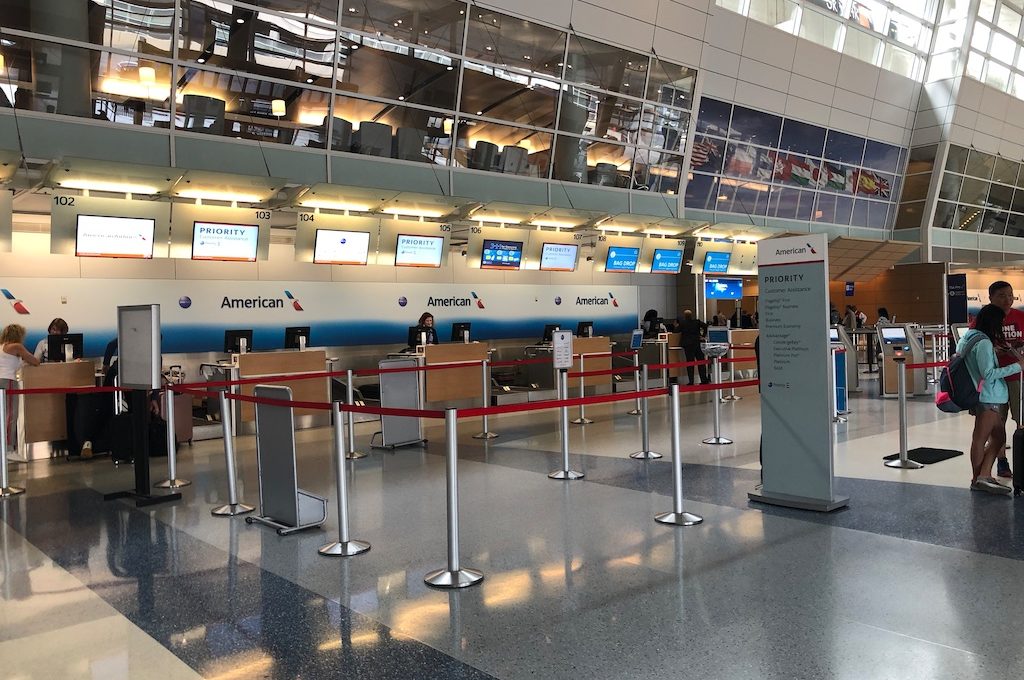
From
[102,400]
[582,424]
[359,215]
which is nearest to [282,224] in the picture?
[359,215]

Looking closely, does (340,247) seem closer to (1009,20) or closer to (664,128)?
(664,128)

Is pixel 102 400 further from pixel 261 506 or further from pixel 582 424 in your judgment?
pixel 582 424

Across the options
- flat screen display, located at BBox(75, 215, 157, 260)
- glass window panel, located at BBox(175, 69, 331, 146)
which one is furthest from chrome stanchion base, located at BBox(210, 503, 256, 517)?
glass window panel, located at BBox(175, 69, 331, 146)

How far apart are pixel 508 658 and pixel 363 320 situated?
37.7 feet

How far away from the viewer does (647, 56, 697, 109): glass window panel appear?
16.7 metres

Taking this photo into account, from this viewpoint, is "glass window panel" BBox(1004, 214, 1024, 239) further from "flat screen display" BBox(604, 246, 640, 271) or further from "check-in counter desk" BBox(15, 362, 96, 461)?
"check-in counter desk" BBox(15, 362, 96, 461)

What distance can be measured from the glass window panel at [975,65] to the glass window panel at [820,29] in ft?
20.2

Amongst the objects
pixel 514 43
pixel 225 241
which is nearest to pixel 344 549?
pixel 225 241

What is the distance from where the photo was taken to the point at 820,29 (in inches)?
786

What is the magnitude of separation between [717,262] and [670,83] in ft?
13.6

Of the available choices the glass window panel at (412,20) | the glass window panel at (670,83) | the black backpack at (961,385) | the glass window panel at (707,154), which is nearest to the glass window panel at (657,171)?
the glass window panel at (707,154)

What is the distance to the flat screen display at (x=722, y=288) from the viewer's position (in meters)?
19.7

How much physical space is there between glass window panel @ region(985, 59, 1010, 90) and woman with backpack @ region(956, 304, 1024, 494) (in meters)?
23.4

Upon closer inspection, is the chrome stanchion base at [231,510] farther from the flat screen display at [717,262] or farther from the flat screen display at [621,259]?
the flat screen display at [717,262]
